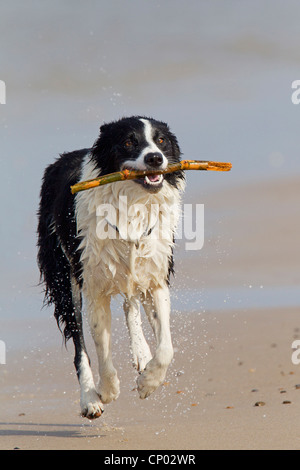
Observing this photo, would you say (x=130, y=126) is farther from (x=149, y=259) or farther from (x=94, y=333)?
(x=94, y=333)

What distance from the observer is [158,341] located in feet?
22.3

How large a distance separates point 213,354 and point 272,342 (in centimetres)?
138

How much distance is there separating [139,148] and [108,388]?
2103 millimetres

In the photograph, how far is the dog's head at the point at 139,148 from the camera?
6.54 metres

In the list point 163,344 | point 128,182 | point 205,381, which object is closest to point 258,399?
point 205,381

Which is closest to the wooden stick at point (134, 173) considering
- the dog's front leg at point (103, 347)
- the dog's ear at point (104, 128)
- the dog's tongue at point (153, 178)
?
the dog's tongue at point (153, 178)

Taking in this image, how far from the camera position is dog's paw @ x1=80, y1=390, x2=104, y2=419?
702 centimetres

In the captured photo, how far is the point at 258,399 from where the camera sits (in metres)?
8.69

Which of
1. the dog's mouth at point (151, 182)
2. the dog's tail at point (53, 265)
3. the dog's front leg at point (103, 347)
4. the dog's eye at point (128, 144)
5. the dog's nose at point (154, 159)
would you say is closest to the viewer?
the dog's nose at point (154, 159)

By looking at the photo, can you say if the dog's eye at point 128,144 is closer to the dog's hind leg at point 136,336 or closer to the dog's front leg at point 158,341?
the dog's front leg at point 158,341

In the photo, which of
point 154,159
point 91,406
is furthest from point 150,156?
point 91,406

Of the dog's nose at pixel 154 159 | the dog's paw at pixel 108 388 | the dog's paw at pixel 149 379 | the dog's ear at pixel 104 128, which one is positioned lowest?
the dog's paw at pixel 108 388

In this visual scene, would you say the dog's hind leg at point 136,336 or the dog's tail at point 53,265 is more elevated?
the dog's tail at point 53,265
